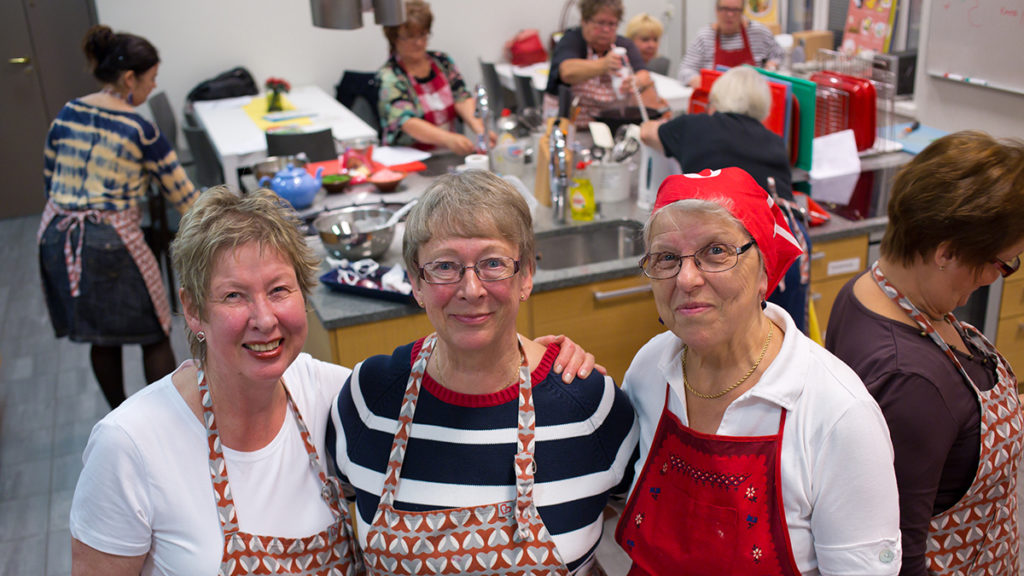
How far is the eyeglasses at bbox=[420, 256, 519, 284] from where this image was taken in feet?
4.54

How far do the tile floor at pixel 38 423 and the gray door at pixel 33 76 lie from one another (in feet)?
4.43

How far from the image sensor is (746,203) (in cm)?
134

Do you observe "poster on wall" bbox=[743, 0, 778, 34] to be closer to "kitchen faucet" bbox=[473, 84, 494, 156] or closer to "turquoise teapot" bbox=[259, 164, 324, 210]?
"kitchen faucet" bbox=[473, 84, 494, 156]

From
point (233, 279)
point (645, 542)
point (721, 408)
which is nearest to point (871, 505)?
point (721, 408)

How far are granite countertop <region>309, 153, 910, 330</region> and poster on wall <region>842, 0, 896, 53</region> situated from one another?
3.51m

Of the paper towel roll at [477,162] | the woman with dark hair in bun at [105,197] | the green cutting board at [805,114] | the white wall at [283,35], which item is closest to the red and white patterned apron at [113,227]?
the woman with dark hair in bun at [105,197]

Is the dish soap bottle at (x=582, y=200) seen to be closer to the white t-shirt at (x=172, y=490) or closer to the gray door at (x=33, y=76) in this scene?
the white t-shirt at (x=172, y=490)

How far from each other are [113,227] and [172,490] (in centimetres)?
222

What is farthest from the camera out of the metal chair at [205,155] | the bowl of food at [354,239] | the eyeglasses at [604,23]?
the metal chair at [205,155]

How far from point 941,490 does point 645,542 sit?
0.54 meters

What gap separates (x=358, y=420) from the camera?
4.98ft

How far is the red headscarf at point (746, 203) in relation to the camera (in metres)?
1.33

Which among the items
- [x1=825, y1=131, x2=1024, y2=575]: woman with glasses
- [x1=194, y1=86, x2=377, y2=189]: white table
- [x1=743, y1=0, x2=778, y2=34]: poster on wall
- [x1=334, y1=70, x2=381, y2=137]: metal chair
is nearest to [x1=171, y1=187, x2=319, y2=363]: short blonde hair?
[x1=825, y1=131, x2=1024, y2=575]: woman with glasses

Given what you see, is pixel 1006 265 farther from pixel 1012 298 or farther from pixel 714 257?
pixel 1012 298
